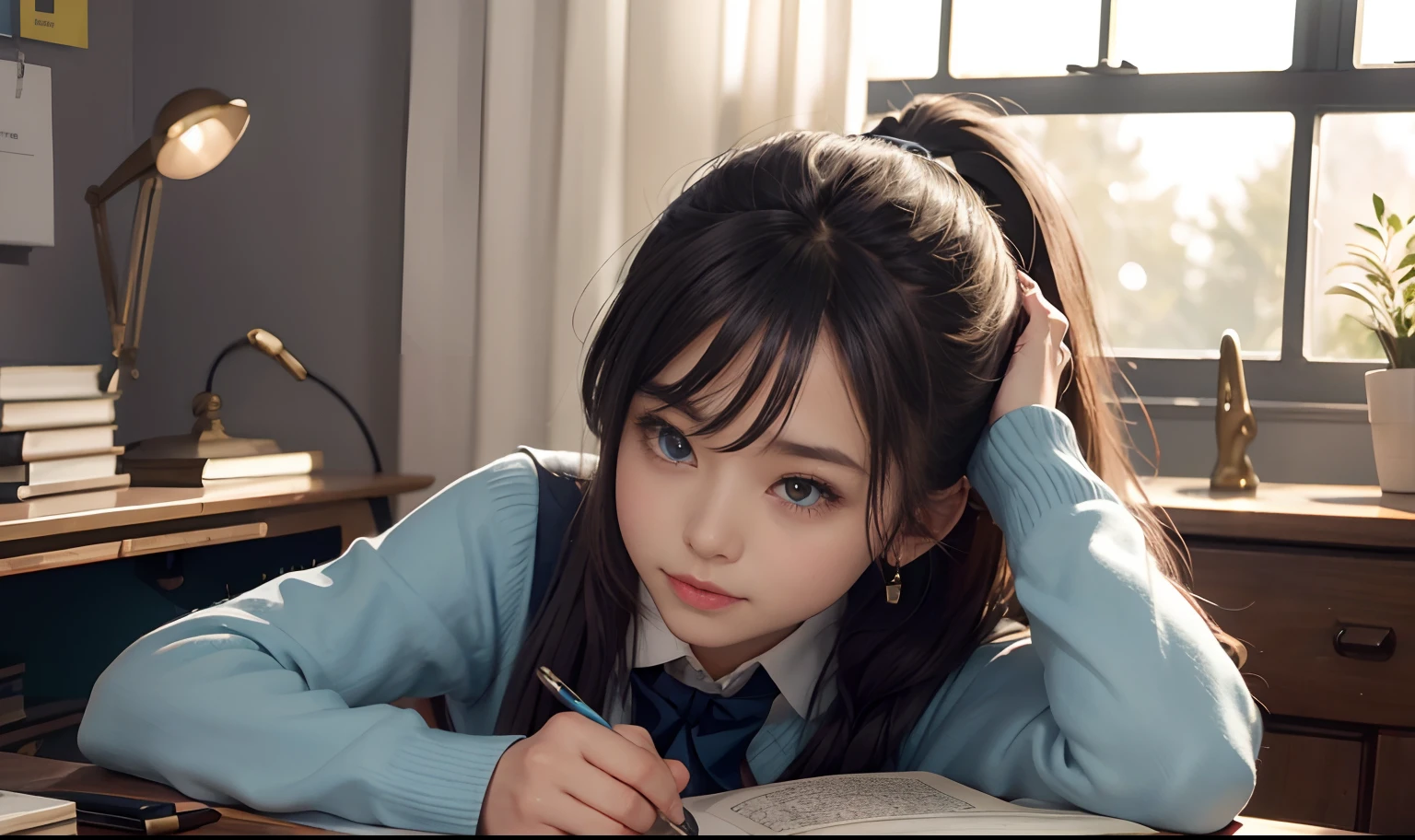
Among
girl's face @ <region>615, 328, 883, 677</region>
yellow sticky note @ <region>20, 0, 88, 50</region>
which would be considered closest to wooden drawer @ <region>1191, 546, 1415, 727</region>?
girl's face @ <region>615, 328, 883, 677</region>

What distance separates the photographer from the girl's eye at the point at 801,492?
833mm

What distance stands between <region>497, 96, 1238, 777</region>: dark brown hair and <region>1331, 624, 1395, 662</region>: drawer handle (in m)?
0.49

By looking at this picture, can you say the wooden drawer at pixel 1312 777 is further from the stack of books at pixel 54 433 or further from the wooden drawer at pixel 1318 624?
the stack of books at pixel 54 433

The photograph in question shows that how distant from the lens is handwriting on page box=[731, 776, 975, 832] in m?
0.64

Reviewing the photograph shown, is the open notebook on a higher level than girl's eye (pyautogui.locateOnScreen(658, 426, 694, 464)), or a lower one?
lower

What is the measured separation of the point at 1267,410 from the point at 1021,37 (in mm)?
838

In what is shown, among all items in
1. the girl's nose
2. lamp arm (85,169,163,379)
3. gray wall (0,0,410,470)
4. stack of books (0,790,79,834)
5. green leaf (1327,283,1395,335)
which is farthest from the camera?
gray wall (0,0,410,470)

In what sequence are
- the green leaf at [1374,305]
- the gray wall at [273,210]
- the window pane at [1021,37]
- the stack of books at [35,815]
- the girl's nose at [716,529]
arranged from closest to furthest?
1. the stack of books at [35,815]
2. the girl's nose at [716,529]
3. the green leaf at [1374,305]
4. the window pane at [1021,37]
5. the gray wall at [273,210]

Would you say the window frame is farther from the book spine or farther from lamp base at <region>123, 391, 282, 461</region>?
the book spine

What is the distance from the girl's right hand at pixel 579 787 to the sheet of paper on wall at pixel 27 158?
1866 millimetres

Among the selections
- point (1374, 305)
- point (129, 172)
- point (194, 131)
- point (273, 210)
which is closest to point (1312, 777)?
point (1374, 305)

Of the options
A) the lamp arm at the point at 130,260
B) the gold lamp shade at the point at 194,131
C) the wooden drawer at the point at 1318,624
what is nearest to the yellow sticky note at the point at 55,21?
the lamp arm at the point at 130,260

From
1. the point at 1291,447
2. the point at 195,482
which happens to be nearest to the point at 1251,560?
the point at 1291,447

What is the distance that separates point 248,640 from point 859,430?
47 cm
